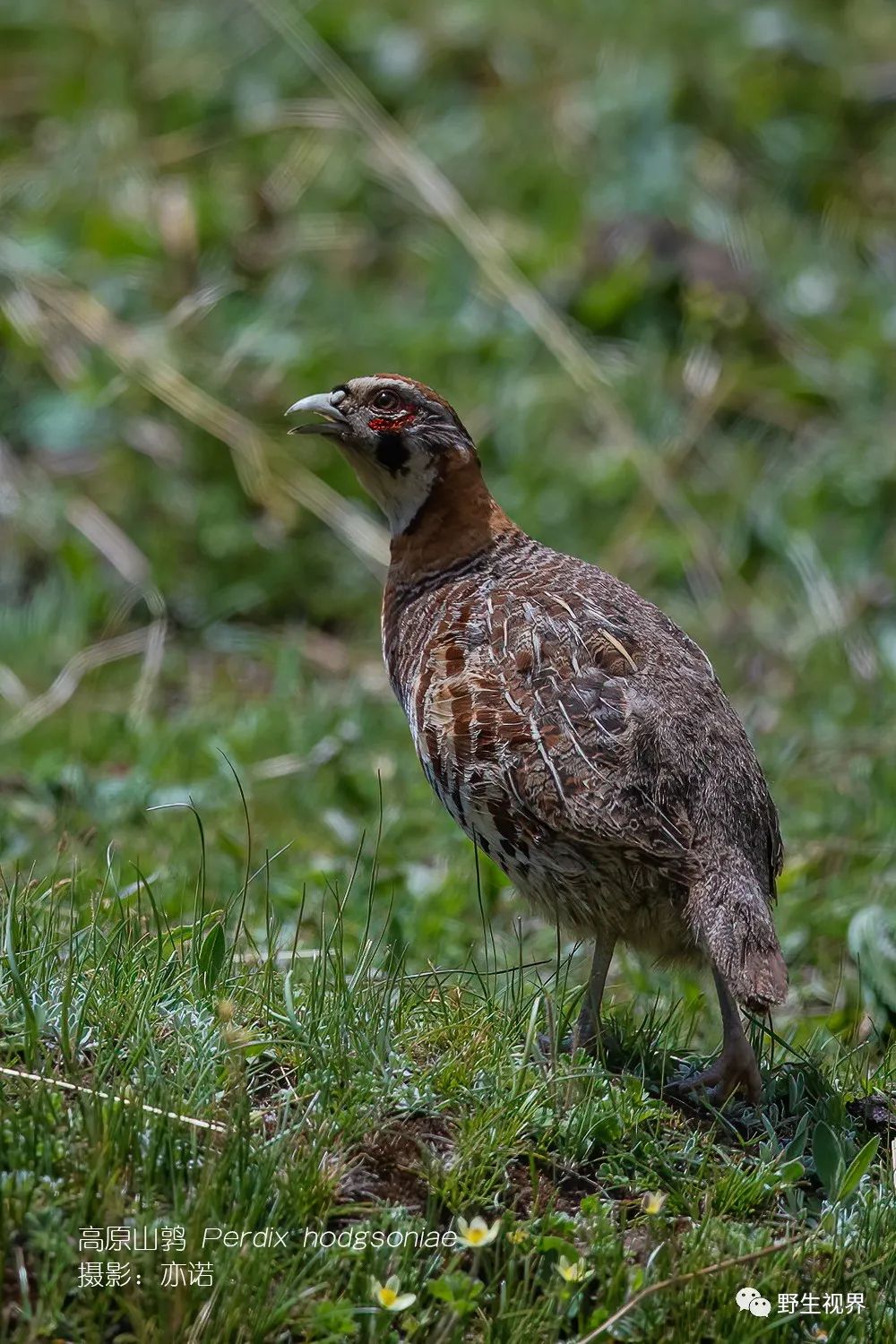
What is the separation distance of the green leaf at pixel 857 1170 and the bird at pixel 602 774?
1.24ft

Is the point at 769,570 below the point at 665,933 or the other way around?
below

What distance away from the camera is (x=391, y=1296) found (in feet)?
10.3

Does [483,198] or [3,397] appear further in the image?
[483,198]

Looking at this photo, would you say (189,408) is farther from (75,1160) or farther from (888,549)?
(75,1160)

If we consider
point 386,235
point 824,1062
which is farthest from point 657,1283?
point 386,235

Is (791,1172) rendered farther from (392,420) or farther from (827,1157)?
(392,420)

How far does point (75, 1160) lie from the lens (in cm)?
321

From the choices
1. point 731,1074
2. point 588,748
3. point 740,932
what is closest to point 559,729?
point 588,748

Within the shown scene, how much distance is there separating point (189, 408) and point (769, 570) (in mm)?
3243

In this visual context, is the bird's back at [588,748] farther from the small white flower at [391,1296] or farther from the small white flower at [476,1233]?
Answer: the small white flower at [391,1296]

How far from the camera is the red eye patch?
5.07m

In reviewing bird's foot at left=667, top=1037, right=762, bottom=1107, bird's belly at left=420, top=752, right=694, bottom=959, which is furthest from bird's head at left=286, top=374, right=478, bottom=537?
bird's foot at left=667, top=1037, right=762, bottom=1107

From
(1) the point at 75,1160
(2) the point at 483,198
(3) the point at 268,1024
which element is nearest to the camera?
(1) the point at 75,1160

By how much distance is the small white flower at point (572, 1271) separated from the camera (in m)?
3.24
